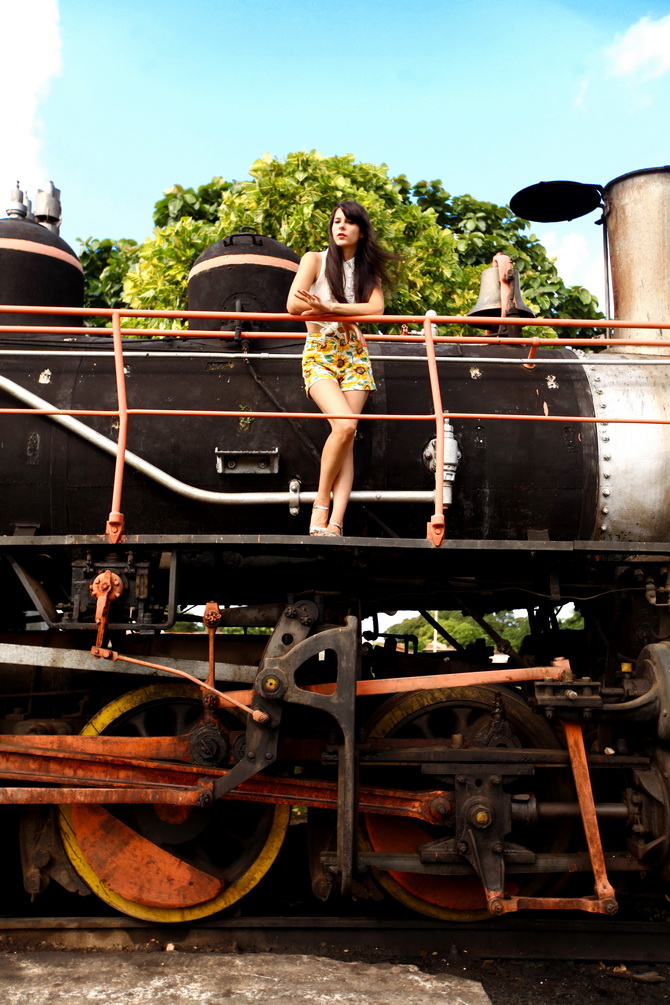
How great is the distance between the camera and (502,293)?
16.2 ft

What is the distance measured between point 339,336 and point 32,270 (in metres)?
2.09

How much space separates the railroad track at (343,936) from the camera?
4.23 metres

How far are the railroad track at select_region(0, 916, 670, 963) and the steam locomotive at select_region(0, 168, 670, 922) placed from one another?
11cm

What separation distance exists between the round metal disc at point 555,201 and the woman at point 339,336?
2.07m

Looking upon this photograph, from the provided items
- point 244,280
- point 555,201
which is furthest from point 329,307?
point 555,201

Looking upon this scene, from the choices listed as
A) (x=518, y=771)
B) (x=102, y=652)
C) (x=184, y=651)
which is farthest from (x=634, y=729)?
(x=102, y=652)

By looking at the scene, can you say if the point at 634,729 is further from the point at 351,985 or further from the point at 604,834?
the point at 351,985

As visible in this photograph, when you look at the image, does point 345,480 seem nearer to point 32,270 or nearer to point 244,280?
point 244,280

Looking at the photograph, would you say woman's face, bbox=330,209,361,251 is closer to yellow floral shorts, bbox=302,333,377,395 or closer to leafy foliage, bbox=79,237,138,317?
yellow floral shorts, bbox=302,333,377,395

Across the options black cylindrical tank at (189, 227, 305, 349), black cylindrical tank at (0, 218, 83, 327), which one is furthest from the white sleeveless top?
black cylindrical tank at (0, 218, 83, 327)

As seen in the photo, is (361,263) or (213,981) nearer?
(213,981)

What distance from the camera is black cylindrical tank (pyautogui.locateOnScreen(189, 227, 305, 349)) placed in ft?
16.5

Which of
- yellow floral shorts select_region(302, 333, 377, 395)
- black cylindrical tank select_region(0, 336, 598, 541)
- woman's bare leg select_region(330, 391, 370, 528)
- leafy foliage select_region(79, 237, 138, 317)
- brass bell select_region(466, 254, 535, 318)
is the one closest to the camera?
woman's bare leg select_region(330, 391, 370, 528)

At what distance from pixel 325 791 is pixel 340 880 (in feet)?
1.37
